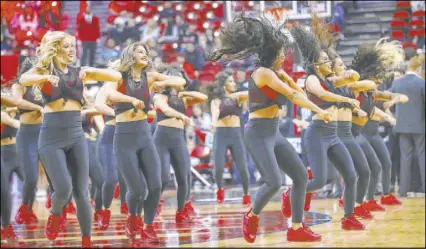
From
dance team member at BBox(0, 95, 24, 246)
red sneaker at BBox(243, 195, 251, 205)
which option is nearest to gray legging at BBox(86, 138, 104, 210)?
dance team member at BBox(0, 95, 24, 246)

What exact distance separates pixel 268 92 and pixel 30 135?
3295mm

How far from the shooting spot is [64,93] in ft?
25.4

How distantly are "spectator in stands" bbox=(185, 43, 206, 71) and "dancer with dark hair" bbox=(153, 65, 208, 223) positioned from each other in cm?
940

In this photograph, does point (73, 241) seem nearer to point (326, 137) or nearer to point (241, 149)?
point (326, 137)

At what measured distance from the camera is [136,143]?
28.1 ft

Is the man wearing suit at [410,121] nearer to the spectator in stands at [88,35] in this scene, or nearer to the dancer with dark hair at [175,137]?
the dancer with dark hair at [175,137]

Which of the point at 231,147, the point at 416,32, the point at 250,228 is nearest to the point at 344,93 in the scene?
the point at 250,228

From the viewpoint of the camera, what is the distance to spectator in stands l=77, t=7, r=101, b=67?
20625 mm

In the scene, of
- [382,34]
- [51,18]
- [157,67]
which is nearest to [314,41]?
[157,67]

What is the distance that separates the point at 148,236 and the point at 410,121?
21.7 feet

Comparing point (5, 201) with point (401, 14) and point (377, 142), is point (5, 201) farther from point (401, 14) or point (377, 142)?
point (401, 14)

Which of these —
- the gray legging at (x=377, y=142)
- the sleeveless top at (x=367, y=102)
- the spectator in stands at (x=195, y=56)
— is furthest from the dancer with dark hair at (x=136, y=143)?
the spectator in stands at (x=195, y=56)

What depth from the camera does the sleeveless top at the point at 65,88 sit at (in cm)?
774

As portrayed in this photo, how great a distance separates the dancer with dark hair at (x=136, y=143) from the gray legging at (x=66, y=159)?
818mm
